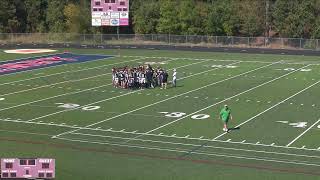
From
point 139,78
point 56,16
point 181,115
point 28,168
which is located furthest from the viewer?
point 56,16

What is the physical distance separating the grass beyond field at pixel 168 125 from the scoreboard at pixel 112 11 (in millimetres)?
22473

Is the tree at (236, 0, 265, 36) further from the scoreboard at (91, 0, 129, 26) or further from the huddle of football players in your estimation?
the huddle of football players

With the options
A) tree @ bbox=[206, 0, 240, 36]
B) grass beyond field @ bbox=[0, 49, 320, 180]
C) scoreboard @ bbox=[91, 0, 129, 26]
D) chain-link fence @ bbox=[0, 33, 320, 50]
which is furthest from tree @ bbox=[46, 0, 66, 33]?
grass beyond field @ bbox=[0, 49, 320, 180]

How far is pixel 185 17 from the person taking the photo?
72562 mm

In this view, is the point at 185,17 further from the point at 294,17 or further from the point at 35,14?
the point at 35,14

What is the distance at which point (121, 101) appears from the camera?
3120cm

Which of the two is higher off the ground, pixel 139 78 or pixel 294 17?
pixel 294 17

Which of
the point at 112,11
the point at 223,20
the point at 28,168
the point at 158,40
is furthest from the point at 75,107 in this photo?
the point at 223,20

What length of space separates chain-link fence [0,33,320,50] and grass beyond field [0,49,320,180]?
23843mm

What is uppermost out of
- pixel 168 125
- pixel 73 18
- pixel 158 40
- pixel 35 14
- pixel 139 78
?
pixel 35 14

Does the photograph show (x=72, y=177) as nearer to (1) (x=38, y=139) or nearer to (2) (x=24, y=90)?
(1) (x=38, y=139)

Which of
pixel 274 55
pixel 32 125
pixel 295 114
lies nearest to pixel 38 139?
pixel 32 125

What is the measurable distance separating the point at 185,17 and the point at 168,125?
48198mm

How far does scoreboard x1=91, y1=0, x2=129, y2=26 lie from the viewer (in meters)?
64.8
